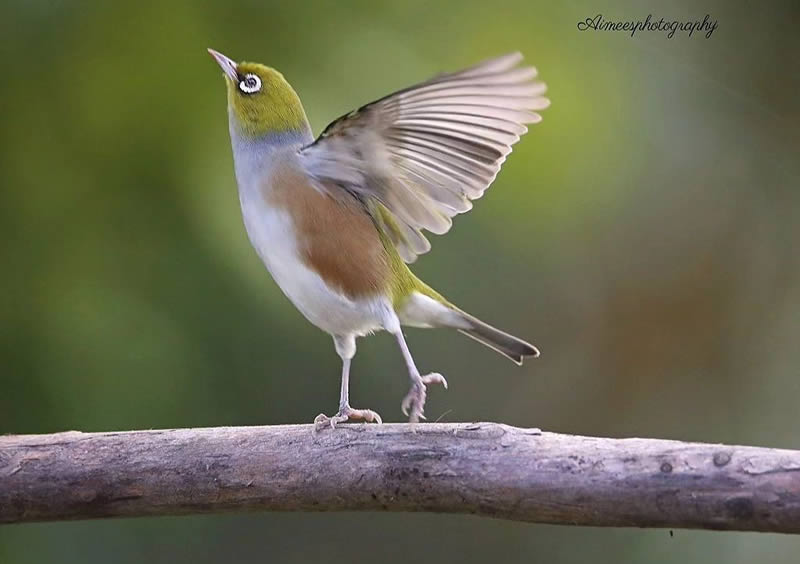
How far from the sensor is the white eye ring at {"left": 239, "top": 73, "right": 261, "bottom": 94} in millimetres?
3562

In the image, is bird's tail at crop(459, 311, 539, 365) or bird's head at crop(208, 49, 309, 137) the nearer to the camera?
bird's head at crop(208, 49, 309, 137)

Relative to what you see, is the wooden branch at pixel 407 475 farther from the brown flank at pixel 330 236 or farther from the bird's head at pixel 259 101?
the bird's head at pixel 259 101

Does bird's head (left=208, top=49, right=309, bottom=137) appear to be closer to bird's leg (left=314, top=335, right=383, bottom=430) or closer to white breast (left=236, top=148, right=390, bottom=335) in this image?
white breast (left=236, top=148, right=390, bottom=335)

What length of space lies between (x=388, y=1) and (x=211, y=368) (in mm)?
1690

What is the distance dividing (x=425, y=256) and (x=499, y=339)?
1.00 m

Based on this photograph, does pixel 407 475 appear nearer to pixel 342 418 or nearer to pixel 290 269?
pixel 342 418

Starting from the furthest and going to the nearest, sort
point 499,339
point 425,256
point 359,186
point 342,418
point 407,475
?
point 425,256
point 499,339
point 359,186
point 342,418
point 407,475

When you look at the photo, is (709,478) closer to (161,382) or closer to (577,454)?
(577,454)

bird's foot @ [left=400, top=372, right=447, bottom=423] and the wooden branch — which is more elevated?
bird's foot @ [left=400, top=372, right=447, bottom=423]

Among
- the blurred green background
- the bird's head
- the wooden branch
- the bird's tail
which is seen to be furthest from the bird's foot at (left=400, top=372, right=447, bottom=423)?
the blurred green background

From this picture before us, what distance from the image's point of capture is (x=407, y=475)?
2.92 metres
